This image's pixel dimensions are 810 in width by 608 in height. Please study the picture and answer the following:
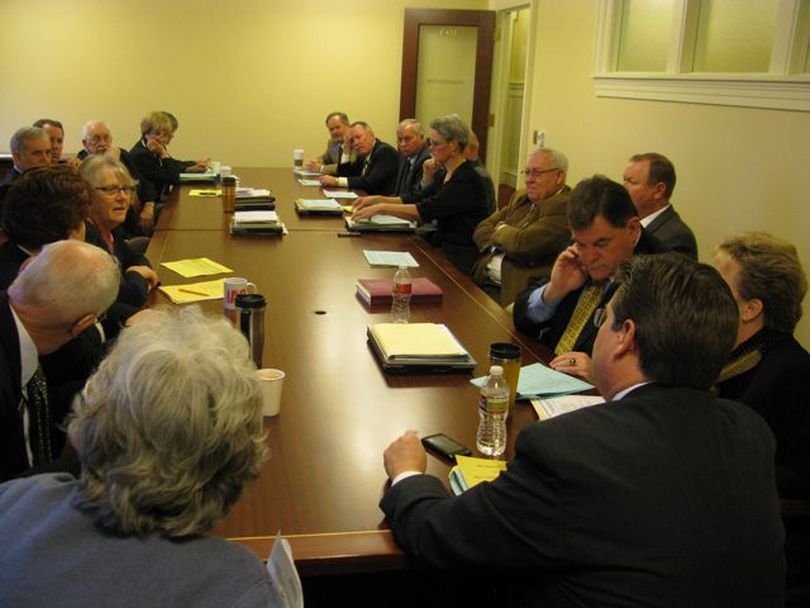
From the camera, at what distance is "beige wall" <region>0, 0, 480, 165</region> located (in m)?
7.47

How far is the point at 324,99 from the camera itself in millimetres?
7969

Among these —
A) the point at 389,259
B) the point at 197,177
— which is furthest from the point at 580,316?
the point at 197,177

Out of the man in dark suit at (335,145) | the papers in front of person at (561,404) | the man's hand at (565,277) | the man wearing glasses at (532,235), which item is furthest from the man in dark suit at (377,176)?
the papers in front of person at (561,404)

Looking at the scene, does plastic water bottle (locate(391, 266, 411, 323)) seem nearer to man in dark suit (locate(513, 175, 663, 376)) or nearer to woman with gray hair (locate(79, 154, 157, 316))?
man in dark suit (locate(513, 175, 663, 376))

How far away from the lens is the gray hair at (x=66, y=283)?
6.17 feet

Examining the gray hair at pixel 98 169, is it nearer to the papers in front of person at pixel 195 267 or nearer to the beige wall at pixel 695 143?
the papers in front of person at pixel 195 267

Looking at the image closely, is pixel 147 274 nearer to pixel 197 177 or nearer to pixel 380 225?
pixel 380 225

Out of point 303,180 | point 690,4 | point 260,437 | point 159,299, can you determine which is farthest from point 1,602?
point 303,180

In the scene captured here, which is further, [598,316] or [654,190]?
[654,190]

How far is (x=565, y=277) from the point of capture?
8.75 ft

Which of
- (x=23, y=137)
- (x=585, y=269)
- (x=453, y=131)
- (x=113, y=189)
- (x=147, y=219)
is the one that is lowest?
(x=147, y=219)

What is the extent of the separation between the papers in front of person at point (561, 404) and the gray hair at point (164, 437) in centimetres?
102

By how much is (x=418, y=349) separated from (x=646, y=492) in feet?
3.73

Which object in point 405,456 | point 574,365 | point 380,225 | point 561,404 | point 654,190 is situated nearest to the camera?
point 405,456
